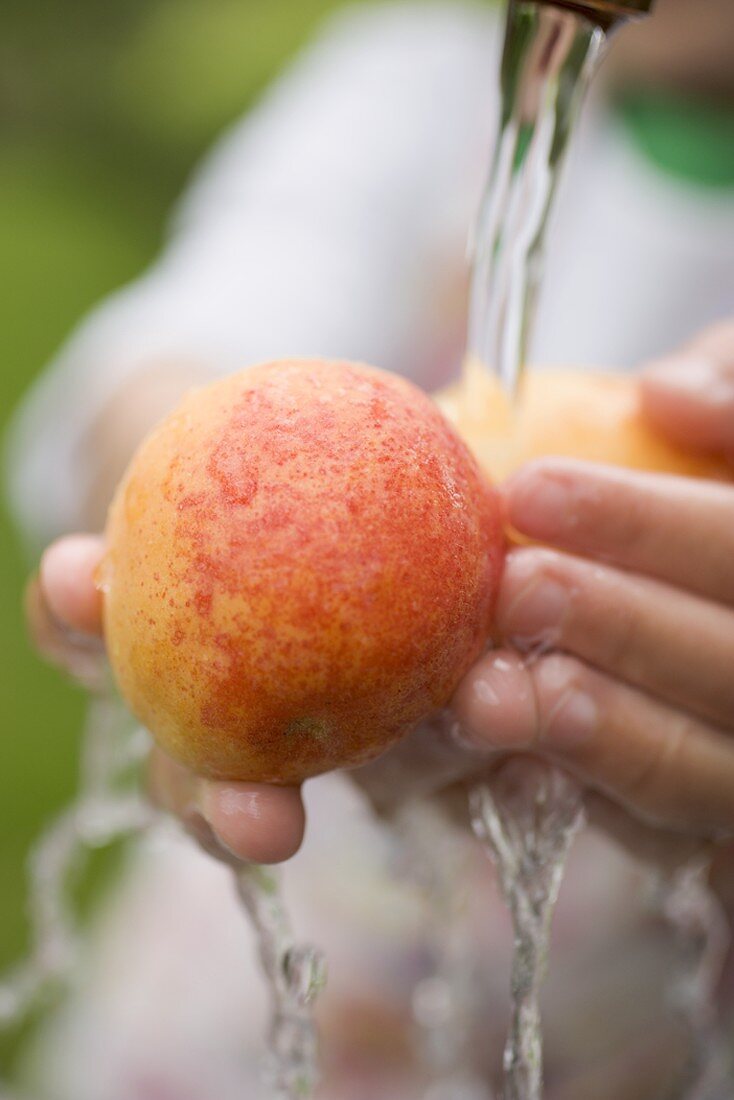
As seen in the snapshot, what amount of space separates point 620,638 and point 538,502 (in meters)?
0.08

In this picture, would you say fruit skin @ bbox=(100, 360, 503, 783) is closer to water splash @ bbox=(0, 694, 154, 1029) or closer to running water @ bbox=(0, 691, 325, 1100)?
running water @ bbox=(0, 691, 325, 1100)

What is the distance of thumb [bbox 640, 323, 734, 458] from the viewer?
54cm

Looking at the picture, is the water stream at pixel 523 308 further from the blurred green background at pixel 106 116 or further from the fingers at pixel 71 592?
the blurred green background at pixel 106 116

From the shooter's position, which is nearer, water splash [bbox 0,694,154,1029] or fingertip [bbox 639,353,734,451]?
fingertip [bbox 639,353,734,451]

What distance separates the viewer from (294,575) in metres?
0.39

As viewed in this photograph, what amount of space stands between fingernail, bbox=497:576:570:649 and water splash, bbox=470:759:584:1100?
85 mm

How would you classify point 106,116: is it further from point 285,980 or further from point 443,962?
point 285,980

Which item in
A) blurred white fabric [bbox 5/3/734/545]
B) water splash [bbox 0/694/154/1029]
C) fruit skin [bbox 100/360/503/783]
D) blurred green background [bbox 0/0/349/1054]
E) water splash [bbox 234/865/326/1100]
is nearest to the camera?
fruit skin [bbox 100/360/503/783]

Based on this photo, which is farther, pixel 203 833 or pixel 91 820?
pixel 91 820

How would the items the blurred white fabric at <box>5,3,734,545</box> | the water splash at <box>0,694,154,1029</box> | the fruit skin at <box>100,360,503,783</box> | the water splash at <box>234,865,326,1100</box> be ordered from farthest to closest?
the blurred white fabric at <box>5,3,734,545</box>, the water splash at <box>0,694,154,1029</box>, the water splash at <box>234,865,326,1100</box>, the fruit skin at <box>100,360,503,783</box>

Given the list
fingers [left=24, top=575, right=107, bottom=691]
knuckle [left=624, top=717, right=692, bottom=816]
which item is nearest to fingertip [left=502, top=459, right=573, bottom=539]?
knuckle [left=624, top=717, right=692, bottom=816]

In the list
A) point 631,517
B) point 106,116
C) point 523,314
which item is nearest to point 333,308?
point 523,314

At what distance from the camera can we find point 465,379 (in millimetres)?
585

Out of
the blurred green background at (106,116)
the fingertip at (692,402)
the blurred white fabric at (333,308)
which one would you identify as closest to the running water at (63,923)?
the blurred white fabric at (333,308)
